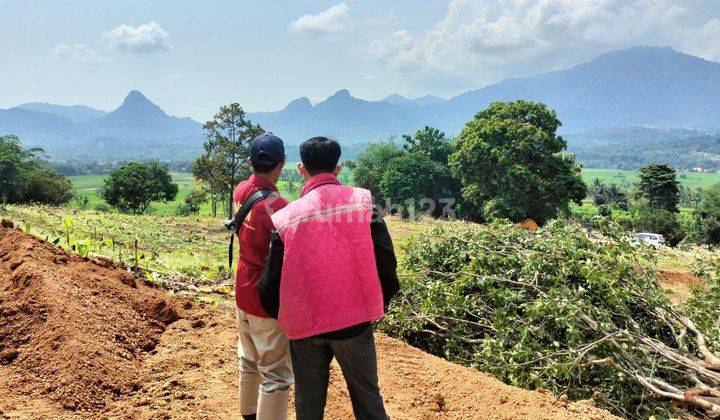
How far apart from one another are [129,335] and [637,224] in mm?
46377

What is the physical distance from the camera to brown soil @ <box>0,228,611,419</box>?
3.58 m

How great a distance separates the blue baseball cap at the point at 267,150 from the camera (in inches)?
113

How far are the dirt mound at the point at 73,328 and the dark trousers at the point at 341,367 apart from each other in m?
1.94

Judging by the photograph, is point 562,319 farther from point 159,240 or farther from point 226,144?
point 226,144

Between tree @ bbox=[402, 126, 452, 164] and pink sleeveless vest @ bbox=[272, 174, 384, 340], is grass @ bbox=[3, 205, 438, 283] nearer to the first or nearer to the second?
pink sleeveless vest @ bbox=[272, 174, 384, 340]

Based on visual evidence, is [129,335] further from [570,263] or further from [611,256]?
[611,256]

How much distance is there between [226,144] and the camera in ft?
75.9

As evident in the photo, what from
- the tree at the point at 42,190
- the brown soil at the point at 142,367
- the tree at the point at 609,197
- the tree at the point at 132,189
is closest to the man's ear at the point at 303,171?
the brown soil at the point at 142,367

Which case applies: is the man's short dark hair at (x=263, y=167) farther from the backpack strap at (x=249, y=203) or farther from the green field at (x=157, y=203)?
the green field at (x=157, y=203)

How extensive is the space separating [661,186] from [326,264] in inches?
2189

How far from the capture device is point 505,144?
95.5ft

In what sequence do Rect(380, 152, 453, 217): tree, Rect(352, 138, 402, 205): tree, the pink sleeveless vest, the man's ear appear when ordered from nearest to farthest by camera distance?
the pink sleeveless vest
the man's ear
Rect(380, 152, 453, 217): tree
Rect(352, 138, 402, 205): tree

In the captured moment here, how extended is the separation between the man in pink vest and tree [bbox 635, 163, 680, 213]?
5440 centimetres

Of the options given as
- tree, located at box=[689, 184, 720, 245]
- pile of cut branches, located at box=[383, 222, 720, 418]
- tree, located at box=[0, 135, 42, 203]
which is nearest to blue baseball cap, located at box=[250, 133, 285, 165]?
pile of cut branches, located at box=[383, 222, 720, 418]
